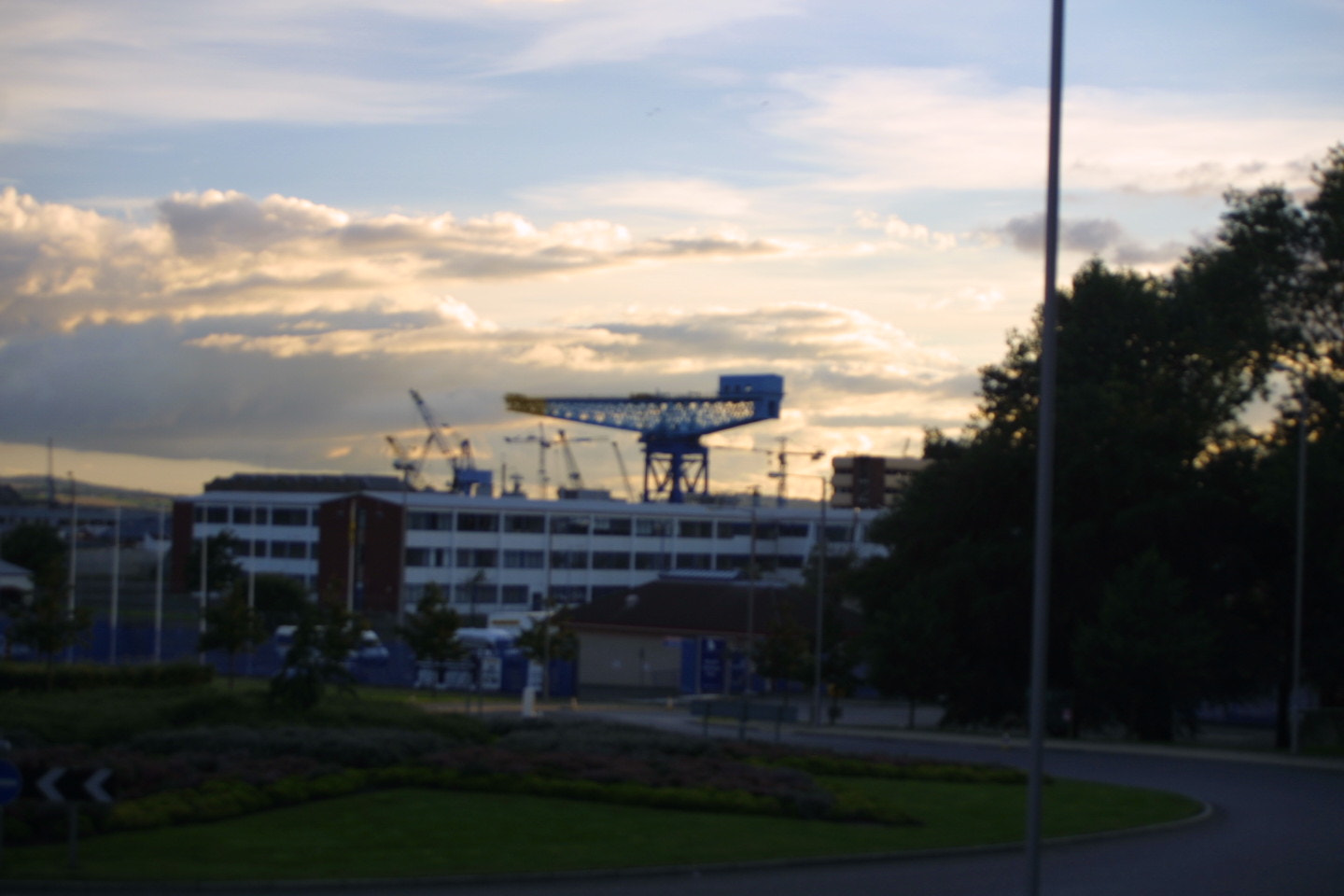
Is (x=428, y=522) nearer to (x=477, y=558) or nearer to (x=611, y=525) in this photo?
(x=477, y=558)

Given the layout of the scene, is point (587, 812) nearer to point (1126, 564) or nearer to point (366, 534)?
point (1126, 564)

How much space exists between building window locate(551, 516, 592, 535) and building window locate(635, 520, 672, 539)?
12.3ft

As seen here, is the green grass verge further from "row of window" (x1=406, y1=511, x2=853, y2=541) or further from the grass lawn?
"row of window" (x1=406, y1=511, x2=853, y2=541)

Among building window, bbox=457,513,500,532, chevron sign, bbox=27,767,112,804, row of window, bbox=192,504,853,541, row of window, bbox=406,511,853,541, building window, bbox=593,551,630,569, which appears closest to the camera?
chevron sign, bbox=27,767,112,804

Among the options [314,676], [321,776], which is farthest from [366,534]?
[321,776]

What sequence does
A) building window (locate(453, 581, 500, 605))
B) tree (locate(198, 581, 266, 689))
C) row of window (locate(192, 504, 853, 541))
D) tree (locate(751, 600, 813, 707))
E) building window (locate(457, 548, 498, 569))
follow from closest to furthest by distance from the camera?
1. tree (locate(198, 581, 266, 689))
2. tree (locate(751, 600, 813, 707))
3. building window (locate(453, 581, 500, 605))
4. row of window (locate(192, 504, 853, 541))
5. building window (locate(457, 548, 498, 569))

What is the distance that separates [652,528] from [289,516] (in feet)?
79.9

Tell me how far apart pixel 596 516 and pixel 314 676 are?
72151 mm

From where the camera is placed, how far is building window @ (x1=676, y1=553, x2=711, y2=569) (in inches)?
3907

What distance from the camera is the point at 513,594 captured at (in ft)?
307

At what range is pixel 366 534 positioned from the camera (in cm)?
8719

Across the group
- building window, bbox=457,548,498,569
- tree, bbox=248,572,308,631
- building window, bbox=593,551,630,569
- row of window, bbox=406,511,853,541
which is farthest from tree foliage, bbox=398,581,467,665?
building window, bbox=593,551,630,569

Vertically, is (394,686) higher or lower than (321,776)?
lower

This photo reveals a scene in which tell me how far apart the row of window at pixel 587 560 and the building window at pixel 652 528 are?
1361 millimetres
